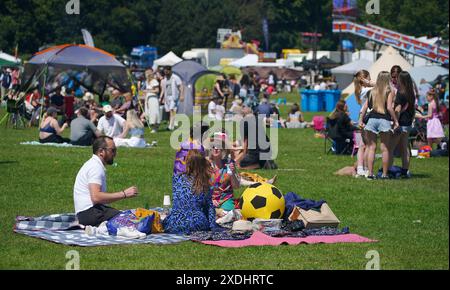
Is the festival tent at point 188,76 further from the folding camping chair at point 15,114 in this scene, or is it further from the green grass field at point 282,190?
the green grass field at point 282,190

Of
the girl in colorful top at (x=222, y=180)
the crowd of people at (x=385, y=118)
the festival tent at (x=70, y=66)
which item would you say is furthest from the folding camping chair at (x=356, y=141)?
the festival tent at (x=70, y=66)

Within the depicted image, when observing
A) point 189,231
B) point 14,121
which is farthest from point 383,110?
point 14,121

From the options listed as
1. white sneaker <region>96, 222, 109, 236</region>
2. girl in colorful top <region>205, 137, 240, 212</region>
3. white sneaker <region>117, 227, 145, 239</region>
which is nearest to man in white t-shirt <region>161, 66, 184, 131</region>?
girl in colorful top <region>205, 137, 240, 212</region>

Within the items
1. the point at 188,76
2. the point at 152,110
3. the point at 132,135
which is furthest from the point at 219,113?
the point at 132,135

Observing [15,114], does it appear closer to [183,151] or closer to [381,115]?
[381,115]

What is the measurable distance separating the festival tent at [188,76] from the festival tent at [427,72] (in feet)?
28.7

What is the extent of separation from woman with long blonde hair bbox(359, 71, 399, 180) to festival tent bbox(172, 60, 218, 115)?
1862 cm

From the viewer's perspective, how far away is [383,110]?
16.0 m

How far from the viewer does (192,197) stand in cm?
1102

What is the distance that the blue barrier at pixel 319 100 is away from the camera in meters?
41.6

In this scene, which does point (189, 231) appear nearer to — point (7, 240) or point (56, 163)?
point (7, 240)

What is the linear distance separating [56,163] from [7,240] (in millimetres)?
7603

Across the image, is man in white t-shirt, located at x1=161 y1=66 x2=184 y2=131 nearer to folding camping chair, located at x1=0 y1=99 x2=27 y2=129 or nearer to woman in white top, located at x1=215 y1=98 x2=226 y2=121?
woman in white top, located at x1=215 y1=98 x2=226 y2=121

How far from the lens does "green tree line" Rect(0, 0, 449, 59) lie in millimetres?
55441
